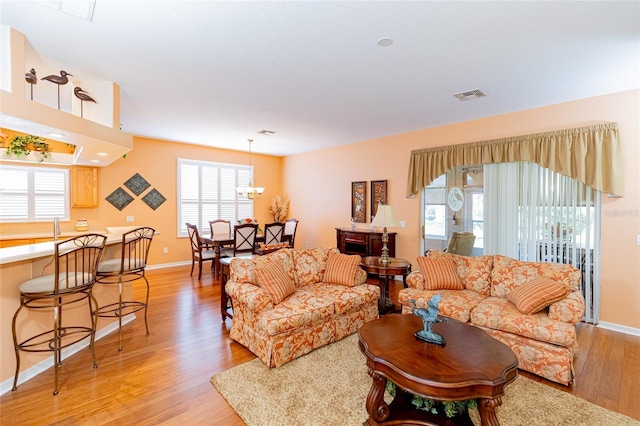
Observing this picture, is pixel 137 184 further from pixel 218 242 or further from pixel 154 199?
pixel 218 242

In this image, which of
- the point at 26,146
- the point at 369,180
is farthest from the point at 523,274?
the point at 26,146

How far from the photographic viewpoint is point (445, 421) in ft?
6.13

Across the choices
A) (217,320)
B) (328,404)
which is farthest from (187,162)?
(328,404)

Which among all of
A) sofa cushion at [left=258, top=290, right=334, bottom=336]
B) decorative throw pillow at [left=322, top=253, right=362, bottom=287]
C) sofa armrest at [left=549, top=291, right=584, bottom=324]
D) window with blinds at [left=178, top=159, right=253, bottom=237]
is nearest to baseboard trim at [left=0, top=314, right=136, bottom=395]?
sofa cushion at [left=258, top=290, right=334, bottom=336]

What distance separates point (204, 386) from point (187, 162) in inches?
222

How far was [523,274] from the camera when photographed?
10.6ft

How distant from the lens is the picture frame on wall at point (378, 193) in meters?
5.86

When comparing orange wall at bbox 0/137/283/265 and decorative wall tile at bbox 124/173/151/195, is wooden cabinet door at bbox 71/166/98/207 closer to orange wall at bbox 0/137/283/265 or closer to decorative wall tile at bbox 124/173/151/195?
orange wall at bbox 0/137/283/265

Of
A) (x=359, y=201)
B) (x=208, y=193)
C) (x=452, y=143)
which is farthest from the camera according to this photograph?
(x=208, y=193)

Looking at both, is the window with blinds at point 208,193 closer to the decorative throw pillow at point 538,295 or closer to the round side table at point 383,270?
the round side table at point 383,270

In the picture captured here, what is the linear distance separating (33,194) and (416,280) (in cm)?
653

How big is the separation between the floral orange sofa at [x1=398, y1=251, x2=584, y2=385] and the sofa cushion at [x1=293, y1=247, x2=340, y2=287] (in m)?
1.06

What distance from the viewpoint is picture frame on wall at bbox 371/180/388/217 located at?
586 cm

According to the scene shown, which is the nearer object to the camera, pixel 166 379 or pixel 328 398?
pixel 328 398
